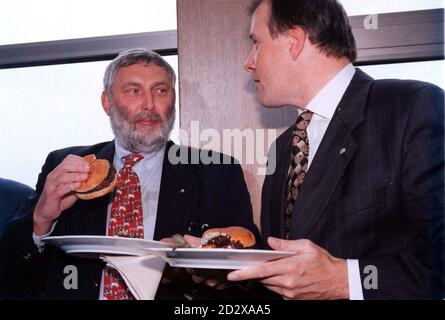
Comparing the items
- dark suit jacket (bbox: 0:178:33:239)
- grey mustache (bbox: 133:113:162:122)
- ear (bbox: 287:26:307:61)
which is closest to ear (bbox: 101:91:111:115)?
grey mustache (bbox: 133:113:162:122)

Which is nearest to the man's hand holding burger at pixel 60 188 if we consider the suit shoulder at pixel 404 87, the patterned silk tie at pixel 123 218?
the patterned silk tie at pixel 123 218

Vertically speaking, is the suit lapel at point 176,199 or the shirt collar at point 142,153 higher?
the shirt collar at point 142,153

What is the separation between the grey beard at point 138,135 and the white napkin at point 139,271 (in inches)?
23.1

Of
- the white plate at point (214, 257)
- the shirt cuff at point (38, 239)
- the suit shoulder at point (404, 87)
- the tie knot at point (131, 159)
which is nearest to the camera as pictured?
the white plate at point (214, 257)

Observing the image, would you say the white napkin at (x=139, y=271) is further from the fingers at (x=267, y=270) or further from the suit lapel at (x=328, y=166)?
the suit lapel at (x=328, y=166)

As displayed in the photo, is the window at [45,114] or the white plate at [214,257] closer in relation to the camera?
the white plate at [214,257]

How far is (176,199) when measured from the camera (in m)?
1.54

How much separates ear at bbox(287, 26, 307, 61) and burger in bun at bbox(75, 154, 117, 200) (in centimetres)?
56

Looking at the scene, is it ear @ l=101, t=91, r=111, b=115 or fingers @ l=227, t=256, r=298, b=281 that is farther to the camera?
ear @ l=101, t=91, r=111, b=115

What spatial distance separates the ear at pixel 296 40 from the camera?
4.90ft

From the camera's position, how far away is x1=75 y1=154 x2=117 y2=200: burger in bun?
137 centimetres

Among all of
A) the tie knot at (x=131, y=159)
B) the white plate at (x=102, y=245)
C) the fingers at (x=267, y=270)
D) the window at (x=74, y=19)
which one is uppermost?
the window at (x=74, y=19)

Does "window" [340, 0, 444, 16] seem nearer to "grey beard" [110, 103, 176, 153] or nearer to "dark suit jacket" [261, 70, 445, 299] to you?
"dark suit jacket" [261, 70, 445, 299]

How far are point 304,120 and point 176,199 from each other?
0.40m
